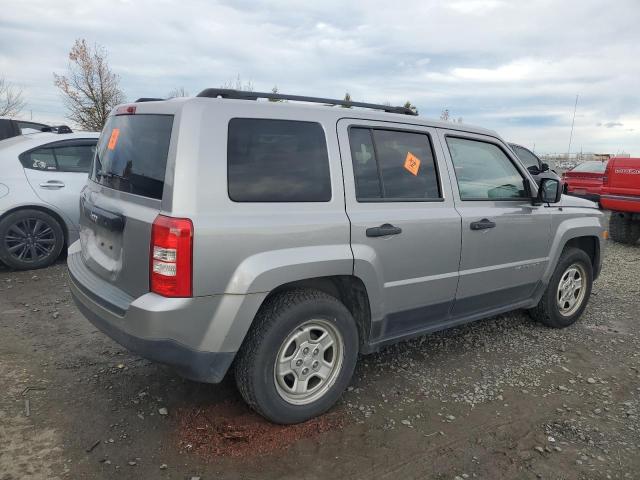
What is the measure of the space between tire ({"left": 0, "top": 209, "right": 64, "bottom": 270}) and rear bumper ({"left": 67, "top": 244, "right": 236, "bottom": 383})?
3.91m

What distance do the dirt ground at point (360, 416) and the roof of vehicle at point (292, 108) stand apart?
1.82 meters

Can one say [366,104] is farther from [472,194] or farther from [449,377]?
[449,377]

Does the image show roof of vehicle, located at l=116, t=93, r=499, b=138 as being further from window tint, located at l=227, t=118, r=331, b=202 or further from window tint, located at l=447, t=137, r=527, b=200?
window tint, located at l=447, t=137, r=527, b=200

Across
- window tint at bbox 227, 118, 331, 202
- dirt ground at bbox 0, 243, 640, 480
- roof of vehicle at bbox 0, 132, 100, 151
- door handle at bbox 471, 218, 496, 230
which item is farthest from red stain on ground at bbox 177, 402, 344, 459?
roof of vehicle at bbox 0, 132, 100, 151

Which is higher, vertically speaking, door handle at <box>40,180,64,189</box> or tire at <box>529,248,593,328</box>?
door handle at <box>40,180,64,189</box>

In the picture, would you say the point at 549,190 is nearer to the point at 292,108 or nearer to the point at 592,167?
the point at 292,108

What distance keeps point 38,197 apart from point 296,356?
457cm

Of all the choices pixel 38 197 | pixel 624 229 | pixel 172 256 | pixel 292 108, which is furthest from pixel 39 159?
pixel 624 229

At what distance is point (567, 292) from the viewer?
15.5 feet

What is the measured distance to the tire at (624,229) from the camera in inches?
347

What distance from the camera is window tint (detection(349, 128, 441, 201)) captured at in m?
3.10

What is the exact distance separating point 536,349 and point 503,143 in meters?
1.77

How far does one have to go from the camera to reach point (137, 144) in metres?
2.83

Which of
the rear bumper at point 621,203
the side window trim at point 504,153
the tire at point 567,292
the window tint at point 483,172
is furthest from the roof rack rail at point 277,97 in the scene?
the rear bumper at point 621,203
